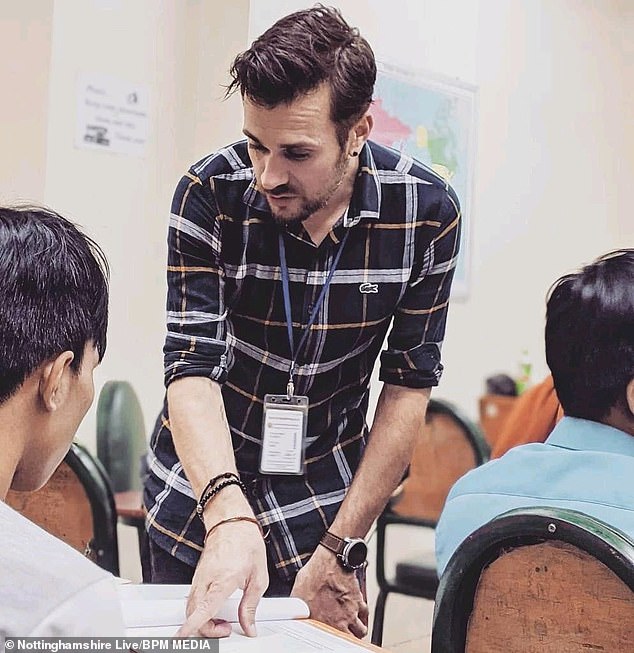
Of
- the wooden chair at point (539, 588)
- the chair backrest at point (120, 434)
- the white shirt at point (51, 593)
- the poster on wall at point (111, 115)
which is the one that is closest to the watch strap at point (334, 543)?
the wooden chair at point (539, 588)

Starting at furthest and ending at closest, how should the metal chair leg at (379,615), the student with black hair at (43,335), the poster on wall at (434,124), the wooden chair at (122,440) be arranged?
the poster on wall at (434,124)
the wooden chair at (122,440)
the metal chair leg at (379,615)
the student with black hair at (43,335)

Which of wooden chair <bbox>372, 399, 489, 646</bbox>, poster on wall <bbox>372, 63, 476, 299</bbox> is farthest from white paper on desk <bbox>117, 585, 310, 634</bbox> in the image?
poster on wall <bbox>372, 63, 476, 299</bbox>

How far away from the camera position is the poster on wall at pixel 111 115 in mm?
3016

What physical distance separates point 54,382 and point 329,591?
2.32 feet

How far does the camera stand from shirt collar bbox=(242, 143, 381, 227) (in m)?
1.58

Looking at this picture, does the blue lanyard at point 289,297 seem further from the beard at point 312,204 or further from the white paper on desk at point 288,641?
the white paper on desk at point 288,641

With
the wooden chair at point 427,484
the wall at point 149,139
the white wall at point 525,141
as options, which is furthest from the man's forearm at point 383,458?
the white wall at point 525,141

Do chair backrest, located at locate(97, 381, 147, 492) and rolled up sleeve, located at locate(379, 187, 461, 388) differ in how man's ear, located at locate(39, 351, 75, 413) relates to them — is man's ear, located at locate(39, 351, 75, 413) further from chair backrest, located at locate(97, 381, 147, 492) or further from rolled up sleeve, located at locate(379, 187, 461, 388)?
chair backrest, located at locate(97, 381, 147, 492)

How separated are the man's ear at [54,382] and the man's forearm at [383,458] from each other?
0.67 meters

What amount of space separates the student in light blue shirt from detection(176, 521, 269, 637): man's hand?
28 centimetres

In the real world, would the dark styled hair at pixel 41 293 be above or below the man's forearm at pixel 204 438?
above

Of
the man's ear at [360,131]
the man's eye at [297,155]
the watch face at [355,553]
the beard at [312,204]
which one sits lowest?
the watch face at [355,553]

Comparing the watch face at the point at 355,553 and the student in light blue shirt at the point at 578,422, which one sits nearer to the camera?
the student in light blue shirt at the point at 578,422

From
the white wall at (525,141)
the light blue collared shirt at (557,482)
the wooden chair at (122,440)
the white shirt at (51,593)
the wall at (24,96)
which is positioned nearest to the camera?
the white shirt at (51,593)
